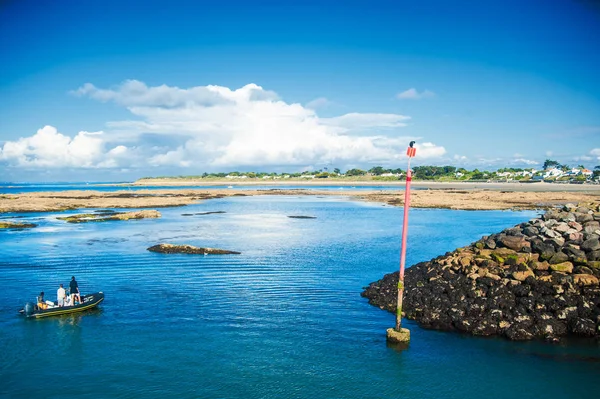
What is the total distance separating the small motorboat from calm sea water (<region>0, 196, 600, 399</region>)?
1.44 ft

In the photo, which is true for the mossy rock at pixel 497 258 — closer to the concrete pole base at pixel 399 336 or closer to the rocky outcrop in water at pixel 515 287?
the rocky outcrop in water at pixel 515 287

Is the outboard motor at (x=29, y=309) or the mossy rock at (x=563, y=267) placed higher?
the mossy rock at (x=563, y=267)

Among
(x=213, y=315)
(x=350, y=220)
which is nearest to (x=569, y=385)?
(x=213, y=315)

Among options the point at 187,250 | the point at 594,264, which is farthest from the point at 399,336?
the point at 187,250

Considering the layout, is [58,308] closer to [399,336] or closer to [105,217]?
[399,336]

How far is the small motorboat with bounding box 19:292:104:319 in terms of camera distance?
22.6m

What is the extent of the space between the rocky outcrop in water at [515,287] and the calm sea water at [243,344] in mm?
1039

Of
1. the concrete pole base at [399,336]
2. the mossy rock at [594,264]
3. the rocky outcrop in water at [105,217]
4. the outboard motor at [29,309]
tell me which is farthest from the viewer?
the rocky outcrop in water at [105,217]

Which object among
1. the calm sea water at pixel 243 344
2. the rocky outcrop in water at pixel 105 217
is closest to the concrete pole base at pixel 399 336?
the calm sea water at pixel 243 344

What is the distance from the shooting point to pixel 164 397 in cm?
1551

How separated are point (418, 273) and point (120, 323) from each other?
17541mm

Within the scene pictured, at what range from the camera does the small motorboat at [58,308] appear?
22.6m

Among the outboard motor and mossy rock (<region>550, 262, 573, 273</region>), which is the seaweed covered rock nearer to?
the outboard motor

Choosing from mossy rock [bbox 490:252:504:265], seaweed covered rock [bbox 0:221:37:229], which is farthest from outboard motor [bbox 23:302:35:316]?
seaweed covered rock [bbox 0:221:37:229]
